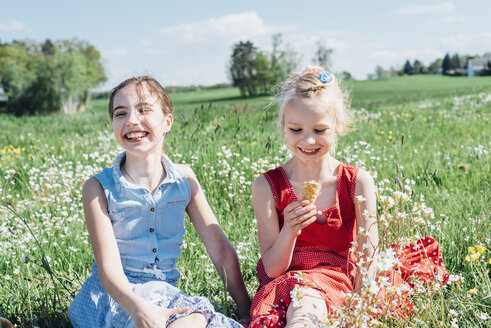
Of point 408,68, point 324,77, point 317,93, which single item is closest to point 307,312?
point 317,93

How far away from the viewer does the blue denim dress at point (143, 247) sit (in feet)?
7.25

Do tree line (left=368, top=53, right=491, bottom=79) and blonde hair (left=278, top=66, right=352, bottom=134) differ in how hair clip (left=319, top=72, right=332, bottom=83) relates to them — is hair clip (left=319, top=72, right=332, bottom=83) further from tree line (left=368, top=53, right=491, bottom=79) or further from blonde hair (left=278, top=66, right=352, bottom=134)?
tree line (left=368, top=53, right=491, bottom=79)

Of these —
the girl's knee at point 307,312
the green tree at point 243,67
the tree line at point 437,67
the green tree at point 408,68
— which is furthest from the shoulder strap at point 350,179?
the green tree at point 408,68

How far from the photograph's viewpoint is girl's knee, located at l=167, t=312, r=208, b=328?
6.74 ft

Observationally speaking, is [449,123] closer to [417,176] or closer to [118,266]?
[417,176]

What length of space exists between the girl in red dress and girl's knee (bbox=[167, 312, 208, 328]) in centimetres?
24

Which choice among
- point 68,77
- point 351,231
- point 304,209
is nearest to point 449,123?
point 351,231

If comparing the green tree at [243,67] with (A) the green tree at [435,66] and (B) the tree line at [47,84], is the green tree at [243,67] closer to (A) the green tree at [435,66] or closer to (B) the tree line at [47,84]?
(B) the tree line at [47,84]

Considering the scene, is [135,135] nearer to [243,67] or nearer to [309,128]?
[309,128]

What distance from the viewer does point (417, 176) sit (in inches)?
172

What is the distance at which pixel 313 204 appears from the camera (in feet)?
7.64

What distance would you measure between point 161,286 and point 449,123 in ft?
23.1

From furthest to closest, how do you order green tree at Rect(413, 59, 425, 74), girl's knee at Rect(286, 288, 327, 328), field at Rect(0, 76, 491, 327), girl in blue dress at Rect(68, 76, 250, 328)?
1. green tree at Rect(413, 59, 425, 74)
2. field at Rect(0, 76, 491, 327)
3. girl in blue dress at Rect(68, 76, 250, 328)
4. girl's knee at Rect(286, 288, 327, 328)

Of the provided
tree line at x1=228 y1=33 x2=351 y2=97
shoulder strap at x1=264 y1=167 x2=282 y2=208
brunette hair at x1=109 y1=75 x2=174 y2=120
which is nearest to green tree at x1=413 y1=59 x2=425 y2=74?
tree line at x1=228 y1=33 x2=351 y2=97
